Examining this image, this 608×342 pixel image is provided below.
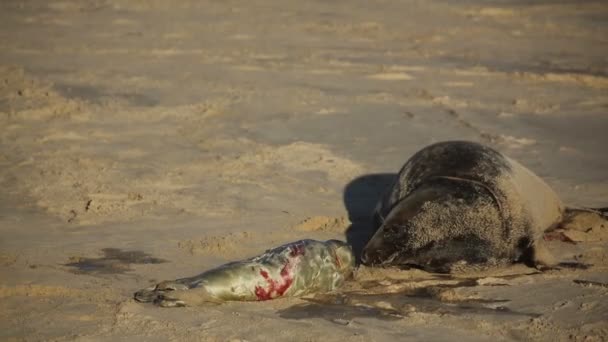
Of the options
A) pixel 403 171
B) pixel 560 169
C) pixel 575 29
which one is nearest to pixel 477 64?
pixel 575 29

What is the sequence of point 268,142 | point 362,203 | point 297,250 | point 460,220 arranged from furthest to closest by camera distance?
point 268,142, point 362,203, point 460,220, point 297,250

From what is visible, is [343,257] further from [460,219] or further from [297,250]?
[460,219]

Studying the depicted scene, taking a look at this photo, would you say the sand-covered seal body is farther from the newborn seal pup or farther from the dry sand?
the dry sand

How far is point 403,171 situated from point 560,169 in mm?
1934

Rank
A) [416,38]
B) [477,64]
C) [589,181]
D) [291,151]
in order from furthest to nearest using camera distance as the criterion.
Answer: [416,38]
[477,64]
[291,151]
[589,181]

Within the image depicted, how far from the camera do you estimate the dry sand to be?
15.3ft

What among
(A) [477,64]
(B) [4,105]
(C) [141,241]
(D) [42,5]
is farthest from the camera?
(D) [42,5]

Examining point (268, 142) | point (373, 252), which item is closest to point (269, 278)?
point (373, 252)

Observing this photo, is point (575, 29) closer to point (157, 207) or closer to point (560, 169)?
point (560, 169)

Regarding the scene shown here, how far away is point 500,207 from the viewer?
5.34m

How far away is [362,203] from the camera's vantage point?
21.6ft

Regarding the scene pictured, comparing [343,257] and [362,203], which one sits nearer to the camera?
[343,257]

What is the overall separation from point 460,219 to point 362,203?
1421mm

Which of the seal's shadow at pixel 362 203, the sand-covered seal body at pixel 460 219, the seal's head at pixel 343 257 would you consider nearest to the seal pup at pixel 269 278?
the seal's head at pixel 343 257
